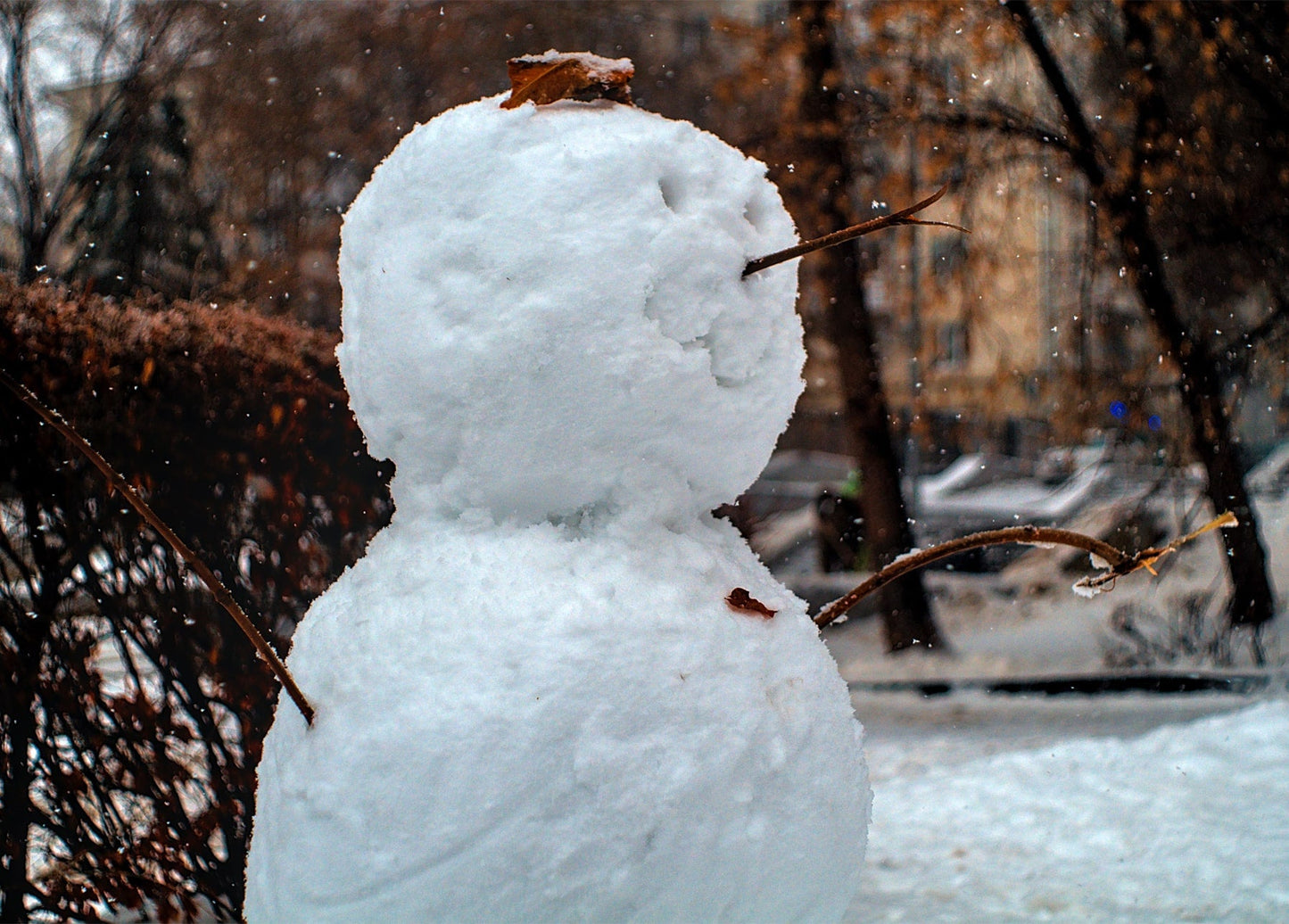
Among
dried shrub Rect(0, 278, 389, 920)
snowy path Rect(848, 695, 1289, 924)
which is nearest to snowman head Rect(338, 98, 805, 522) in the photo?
dried shrub Rect(0, 278, 389, 920)

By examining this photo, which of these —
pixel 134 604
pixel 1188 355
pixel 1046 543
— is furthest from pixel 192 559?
pixel 1188 355

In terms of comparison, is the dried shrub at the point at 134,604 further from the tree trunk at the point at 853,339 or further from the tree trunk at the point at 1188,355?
the tree trunk at the point at 1188,355

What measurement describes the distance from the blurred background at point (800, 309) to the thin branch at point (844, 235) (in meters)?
2.06

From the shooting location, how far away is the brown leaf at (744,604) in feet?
4.99

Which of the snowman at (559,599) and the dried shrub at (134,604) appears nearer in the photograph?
the snowman at (559,599)

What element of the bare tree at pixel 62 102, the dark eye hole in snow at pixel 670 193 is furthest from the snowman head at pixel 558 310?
the bare tree at pixel 62 102

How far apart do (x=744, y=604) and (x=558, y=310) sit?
516 millimetres

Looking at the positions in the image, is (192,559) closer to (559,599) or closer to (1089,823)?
(559,599)

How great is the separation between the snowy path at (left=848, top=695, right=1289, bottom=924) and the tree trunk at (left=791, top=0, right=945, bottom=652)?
5.55ft

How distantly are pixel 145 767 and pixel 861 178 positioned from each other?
18.4ft

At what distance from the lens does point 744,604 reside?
152 centimetres

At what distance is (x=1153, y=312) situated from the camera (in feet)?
18.4

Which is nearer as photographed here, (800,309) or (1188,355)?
(1188,355)

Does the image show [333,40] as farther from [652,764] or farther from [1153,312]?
[652,764]
